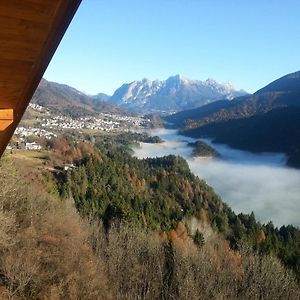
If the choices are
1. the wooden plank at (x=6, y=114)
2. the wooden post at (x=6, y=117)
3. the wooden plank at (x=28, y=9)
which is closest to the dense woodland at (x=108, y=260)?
the wooden post at (x=6, y=117)

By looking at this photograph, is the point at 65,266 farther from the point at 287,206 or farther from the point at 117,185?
the point at 287,206

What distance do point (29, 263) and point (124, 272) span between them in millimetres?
9625

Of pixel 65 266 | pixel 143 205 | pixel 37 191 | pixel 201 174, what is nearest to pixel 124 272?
pixel 65 266

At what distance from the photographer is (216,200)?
350 feet

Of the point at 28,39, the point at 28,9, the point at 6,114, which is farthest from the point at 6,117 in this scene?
the point at 28,9

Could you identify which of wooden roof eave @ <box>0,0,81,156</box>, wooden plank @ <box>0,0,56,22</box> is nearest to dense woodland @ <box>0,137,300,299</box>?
wooden roof eave @ <box>0,0,81,156</box>

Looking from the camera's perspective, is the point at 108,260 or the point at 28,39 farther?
the point at 108,260

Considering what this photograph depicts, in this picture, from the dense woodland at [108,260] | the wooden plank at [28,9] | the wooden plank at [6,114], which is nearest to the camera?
the wooden plank at [28,9]

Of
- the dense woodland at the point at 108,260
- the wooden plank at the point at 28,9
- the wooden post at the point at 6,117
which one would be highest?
the wooden plank at the point at 28,9

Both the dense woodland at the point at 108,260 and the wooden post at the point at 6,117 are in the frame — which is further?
the dense woodland at the point at 108,260

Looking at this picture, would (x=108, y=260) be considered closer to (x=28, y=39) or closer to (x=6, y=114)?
(x=6, y=114)

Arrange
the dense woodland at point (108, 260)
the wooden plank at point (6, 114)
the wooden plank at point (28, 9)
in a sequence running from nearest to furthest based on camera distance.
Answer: the wooden plank at point (28, 9)
the wooden plank at point (6, 114)
the dense woodland at point (108, 260)

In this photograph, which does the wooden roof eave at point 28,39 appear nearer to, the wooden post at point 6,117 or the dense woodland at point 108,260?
the wooden post at point 6,117

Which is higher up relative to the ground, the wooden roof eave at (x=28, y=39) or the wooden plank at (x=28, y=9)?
the wooden plank at (x=28, y=9)
